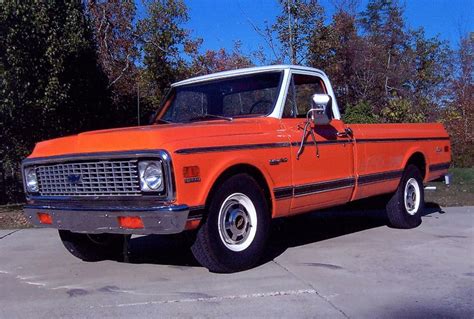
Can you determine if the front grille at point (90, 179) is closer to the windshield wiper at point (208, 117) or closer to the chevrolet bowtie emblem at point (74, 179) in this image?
the chevrolet bowtie emblem at point (74, 179)

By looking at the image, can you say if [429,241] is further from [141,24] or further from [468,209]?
[141,24]

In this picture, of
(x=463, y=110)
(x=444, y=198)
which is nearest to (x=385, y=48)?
(x=463, y=110)

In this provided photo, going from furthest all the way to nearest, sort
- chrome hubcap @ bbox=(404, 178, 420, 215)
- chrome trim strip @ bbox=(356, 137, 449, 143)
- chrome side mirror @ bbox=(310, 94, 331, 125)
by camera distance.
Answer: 1. chrome hubcap @ bbox=(404, 178, 420, 215)
2. chrome trim strip @ bbox=(356, 137, 449, 143)
3. chrome side mirror @ bbox=(310, 94, 331, 125)

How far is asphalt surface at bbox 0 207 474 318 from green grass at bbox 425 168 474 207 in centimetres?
326

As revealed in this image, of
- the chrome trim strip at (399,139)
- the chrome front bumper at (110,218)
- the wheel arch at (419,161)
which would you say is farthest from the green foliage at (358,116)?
the chrome front bumper at (110,218)

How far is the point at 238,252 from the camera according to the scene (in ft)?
17.9

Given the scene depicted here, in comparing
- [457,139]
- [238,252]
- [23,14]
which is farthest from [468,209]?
[457,139]

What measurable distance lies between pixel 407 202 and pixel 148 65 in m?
9.26

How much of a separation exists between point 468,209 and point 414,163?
2.25m

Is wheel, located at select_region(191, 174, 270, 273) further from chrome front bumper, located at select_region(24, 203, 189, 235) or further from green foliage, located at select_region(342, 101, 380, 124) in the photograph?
green foliage, located at select_region(342, 101, 380, 124)

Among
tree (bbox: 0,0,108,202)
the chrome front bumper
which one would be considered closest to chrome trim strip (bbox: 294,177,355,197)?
the chrome front bumper

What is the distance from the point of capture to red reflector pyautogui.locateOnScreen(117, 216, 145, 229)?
193 inches

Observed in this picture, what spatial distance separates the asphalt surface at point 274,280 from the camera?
4488mm

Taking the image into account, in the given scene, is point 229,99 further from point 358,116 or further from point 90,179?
point 358,116
